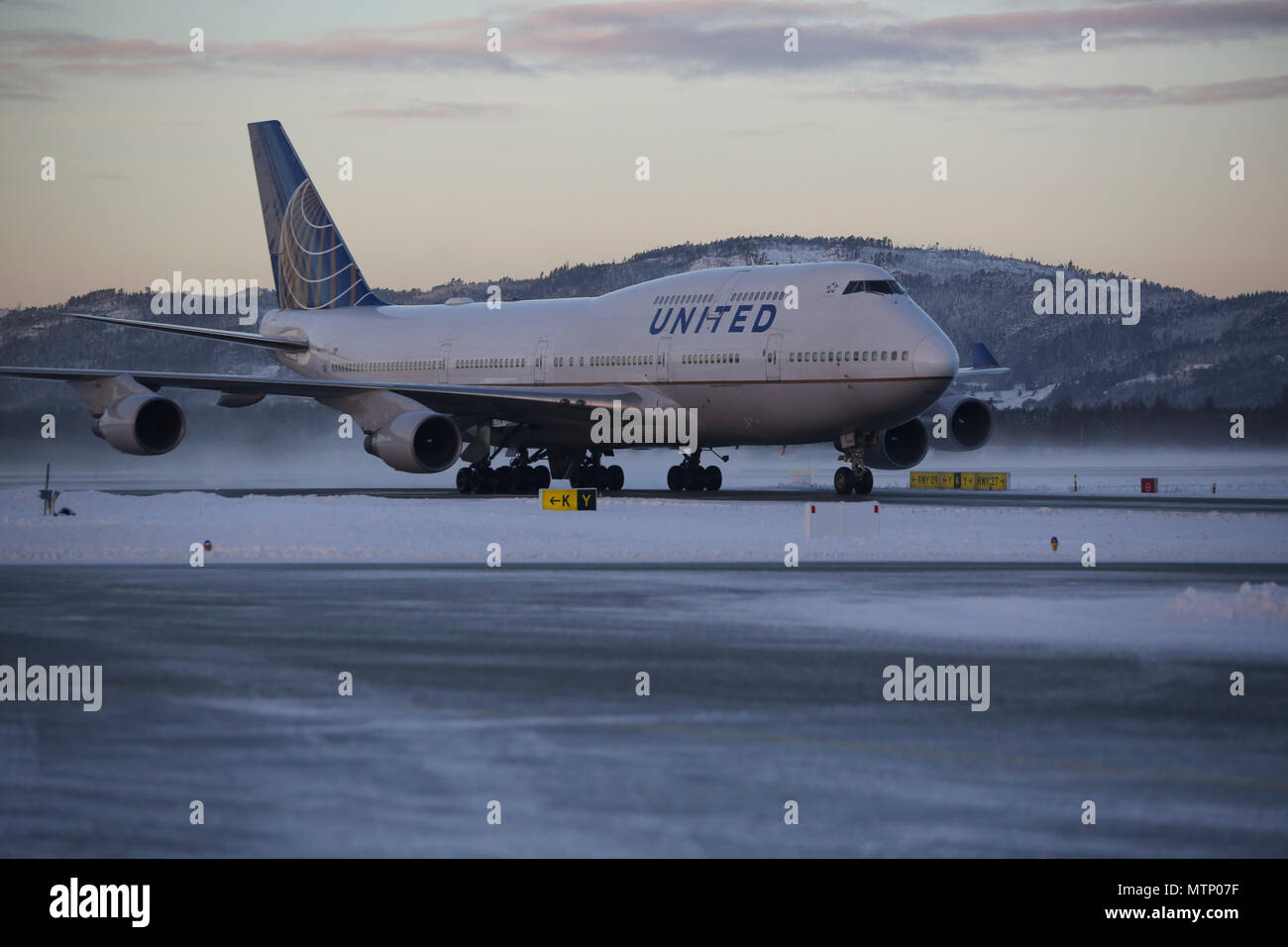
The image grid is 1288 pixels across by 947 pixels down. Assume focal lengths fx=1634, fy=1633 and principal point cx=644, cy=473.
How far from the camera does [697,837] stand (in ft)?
23.7

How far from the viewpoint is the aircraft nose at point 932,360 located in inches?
1270

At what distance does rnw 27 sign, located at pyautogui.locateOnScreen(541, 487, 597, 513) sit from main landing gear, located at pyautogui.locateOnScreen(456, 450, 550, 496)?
7.67 m

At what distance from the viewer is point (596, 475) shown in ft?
132

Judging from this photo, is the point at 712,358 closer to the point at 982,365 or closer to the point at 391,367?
the point at 982,365

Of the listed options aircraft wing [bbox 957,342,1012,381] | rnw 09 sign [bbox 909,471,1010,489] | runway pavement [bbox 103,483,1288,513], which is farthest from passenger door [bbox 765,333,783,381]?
rnw 09 sign [bbox 909,471,1010,489]

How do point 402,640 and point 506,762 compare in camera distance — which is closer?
point 506,762

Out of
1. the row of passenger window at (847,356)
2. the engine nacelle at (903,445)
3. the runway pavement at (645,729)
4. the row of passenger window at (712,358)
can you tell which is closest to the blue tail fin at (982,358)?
the engine nacelle at (903,445)

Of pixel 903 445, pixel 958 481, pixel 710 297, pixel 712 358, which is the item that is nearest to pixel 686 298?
pixel 710 297

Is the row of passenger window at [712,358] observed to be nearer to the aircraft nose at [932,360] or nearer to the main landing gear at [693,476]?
the main landing gear at [693,476]

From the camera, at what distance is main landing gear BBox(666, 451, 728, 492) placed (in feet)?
126

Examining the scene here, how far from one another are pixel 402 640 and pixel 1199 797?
23.0ft

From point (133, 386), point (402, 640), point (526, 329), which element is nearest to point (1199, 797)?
point (402, 640)
